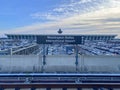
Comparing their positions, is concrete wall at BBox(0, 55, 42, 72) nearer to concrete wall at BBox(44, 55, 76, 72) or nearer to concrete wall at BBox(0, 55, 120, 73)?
Result: concrete wall at BBox(0, 55, 120, 73)

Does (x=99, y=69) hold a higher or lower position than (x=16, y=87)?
lower

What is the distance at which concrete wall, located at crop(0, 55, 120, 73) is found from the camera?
2012cm

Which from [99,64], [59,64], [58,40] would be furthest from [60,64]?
[58,40]

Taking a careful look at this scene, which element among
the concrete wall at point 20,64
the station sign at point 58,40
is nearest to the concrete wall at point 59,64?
the concrete wall at point 20,64

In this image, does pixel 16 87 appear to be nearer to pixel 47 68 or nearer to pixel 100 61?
pixel 47 68

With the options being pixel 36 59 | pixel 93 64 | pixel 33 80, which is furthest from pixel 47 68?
pixel 33 80

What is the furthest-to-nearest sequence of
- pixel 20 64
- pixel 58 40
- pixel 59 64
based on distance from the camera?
pixel 59 64 → pixel 20 64 → pixel 58 40

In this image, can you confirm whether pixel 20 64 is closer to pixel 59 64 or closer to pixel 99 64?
pixel 59 64

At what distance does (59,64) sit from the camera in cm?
2112

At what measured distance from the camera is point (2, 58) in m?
21.3

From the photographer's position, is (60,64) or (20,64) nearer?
(20,64)

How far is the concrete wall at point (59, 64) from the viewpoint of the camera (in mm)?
20125

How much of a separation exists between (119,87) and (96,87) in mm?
362

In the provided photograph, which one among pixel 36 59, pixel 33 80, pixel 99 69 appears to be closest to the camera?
pixel 33 80
